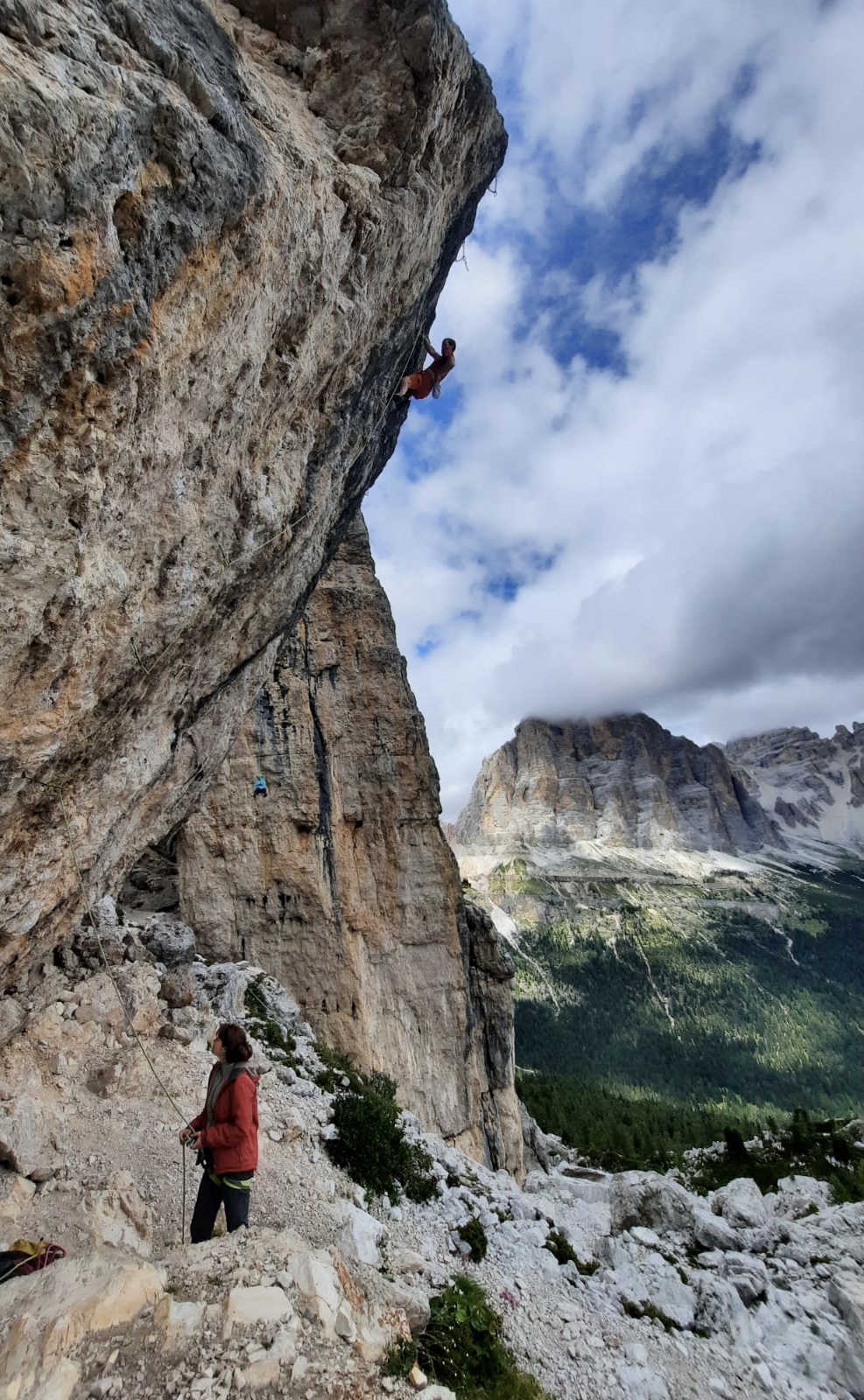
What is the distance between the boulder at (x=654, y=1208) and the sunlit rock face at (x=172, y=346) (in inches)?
483

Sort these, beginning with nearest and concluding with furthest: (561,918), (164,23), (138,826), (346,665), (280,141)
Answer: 1. (164,23)
2. (280,141)
3. (138,826)
4. (346,665)
5. (561,918)

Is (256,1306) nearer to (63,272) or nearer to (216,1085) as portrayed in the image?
(216,1085)

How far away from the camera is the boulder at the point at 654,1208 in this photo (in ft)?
39.1

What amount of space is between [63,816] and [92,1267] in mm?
3339

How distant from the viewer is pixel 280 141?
18.5ft

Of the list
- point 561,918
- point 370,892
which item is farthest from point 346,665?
point 561,918

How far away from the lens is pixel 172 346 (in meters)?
4.62

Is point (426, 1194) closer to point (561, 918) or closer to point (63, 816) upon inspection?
point (63, 816)

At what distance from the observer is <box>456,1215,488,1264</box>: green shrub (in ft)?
27.3

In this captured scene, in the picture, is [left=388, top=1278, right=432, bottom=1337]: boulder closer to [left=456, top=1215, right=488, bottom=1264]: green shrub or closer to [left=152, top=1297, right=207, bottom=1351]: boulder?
[left=152, top=1297, right=207, bottom=1351]: boulder

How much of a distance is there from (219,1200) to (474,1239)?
4.87 meters

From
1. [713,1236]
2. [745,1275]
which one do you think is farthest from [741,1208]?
[745,1275]

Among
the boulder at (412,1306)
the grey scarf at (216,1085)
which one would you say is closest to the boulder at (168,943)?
the grey scarf at (216,1085)

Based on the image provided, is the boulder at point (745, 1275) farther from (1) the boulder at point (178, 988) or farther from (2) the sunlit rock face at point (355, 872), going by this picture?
(1) the boulder at point (178, 988)
